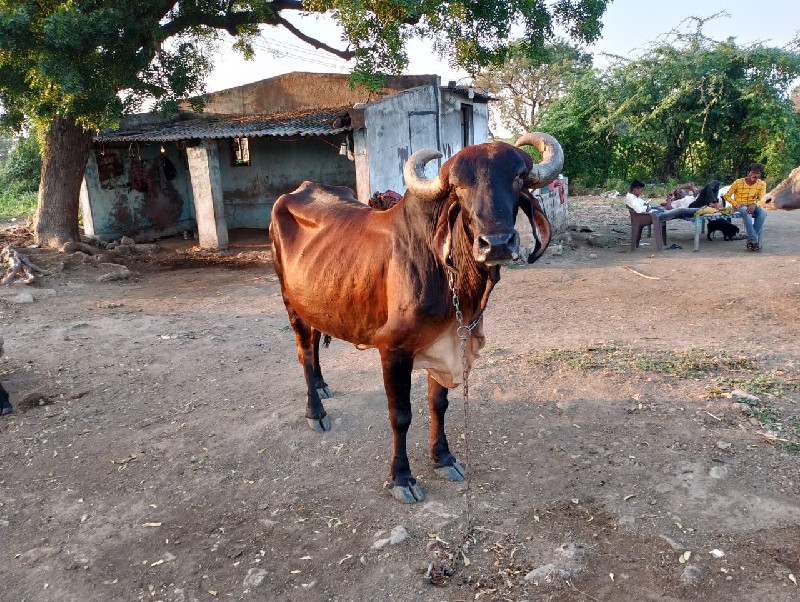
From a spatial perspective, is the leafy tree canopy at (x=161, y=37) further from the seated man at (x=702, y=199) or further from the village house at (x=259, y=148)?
the seated man at (x=702, y=199)

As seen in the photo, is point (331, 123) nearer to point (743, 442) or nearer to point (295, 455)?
point (295, 455)

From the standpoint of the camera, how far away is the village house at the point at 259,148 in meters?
12.4

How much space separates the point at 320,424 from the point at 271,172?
1265cm

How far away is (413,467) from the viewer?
384 cm

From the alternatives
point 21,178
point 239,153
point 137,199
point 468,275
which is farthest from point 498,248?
point 21,178

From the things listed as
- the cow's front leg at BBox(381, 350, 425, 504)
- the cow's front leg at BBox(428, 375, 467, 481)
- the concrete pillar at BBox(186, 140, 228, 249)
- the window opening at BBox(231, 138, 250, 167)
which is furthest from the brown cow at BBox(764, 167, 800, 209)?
the window opening at BBox(231, 138, 250, 167)

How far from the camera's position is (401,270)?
3227 millimetres

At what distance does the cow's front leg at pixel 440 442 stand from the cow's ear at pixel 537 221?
45.1 inches

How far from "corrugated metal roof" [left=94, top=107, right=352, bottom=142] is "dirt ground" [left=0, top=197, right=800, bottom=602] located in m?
5.92

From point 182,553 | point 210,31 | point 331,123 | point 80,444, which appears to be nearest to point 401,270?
point 182,553

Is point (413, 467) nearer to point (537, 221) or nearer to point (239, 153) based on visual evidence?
point (537, 221)

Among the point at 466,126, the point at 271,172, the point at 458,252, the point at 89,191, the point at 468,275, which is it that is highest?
the point at 466,126

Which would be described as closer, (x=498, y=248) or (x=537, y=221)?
(x=498, y=248)

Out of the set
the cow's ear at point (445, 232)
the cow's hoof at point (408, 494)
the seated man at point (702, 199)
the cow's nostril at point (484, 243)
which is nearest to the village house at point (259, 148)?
the seated man at point (702, 199)
